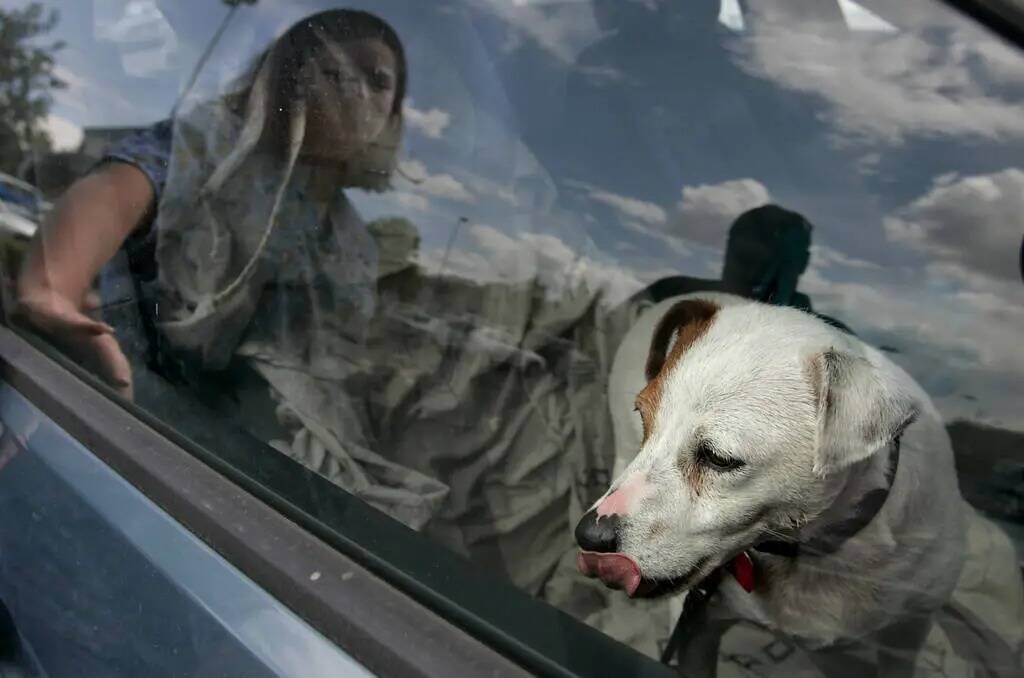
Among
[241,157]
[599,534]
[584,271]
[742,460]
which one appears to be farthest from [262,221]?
[742,460]

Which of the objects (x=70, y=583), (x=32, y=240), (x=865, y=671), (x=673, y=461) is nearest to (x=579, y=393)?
(x=673, y=461)

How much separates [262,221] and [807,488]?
1362 millimetres

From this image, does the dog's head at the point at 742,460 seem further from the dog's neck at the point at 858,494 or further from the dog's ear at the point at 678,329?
the dog's ear at the point at 678,329

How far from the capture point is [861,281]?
1.47 m

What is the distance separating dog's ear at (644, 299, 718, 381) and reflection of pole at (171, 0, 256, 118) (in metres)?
1.17

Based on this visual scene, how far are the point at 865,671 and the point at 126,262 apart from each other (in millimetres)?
1798

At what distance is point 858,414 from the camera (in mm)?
1335

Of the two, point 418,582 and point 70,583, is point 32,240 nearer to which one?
point 70,583

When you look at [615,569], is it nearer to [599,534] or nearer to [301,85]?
[599,534]

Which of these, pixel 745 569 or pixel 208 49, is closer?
pixel 745 569

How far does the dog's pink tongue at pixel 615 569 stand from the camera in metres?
1.40

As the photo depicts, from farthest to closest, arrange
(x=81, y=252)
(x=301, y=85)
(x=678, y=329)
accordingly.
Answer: (x=81, y=252), (x=301, y=85), (x=678, y=329)

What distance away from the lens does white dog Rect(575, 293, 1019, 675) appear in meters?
1.35

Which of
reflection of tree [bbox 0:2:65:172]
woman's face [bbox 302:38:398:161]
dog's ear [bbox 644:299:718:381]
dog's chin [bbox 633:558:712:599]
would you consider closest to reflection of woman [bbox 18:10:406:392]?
woman's face [bbox 302:38:398:161]
